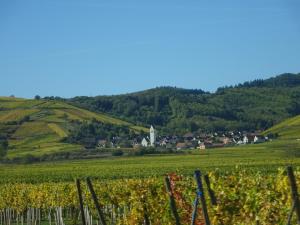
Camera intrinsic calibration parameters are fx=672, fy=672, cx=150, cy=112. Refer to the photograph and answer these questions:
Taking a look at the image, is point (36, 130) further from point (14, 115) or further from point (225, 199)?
point (225, 199)

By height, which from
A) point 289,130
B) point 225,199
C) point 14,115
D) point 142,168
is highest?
point 14,115

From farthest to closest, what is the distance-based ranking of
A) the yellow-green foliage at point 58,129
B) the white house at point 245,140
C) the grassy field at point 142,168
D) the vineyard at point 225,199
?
the white house at point 245,140, the yellow-green foliage at point 58,129, the grassy field at point 142,168, the vineyard at point 225,199

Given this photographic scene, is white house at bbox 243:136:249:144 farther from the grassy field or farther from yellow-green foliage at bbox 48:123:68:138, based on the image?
the grassy field

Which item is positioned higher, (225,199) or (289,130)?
(289,130)

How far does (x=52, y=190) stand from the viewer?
41156mm

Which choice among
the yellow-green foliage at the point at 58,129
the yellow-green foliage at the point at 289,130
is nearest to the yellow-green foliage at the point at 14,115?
the yellow-green foliage at the point at 58,129

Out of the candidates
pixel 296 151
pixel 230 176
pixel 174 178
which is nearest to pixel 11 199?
pixel 174 178

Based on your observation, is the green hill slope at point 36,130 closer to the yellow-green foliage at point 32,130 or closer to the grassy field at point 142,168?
the yellow-green foliage at point 32,130

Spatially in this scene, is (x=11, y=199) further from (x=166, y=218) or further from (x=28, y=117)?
(x=28, y=117)

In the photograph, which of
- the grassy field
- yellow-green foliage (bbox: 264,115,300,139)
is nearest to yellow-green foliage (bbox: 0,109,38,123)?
yellow-green foliage (bbox: 264,115,300,139)

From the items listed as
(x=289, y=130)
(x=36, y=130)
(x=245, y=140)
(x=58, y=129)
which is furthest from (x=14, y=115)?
(x=289, y=130)

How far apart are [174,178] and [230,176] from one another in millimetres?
3318

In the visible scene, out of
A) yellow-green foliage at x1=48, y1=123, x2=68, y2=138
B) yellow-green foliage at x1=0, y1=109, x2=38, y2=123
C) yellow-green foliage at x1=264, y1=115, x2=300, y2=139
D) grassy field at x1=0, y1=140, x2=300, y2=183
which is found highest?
yellow-green foliage at x1=0, y1=109, x2=38, y2=123

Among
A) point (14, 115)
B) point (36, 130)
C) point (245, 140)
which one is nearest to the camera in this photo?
point (36, 130)
